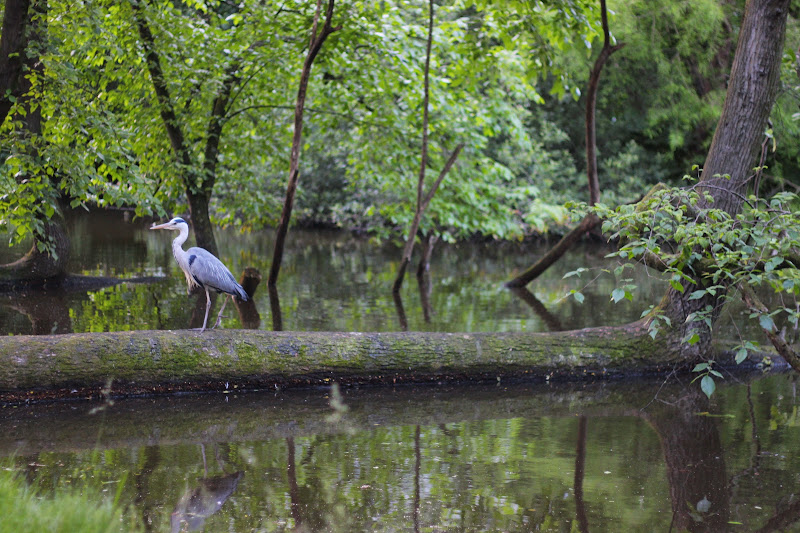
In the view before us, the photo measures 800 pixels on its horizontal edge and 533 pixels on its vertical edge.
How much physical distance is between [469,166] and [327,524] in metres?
11.9

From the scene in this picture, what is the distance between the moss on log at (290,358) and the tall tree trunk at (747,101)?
44.6 inches

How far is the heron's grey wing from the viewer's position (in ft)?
26.7

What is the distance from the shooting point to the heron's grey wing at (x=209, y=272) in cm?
812

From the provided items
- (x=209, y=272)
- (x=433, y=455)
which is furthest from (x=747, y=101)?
(x=209, y=272)

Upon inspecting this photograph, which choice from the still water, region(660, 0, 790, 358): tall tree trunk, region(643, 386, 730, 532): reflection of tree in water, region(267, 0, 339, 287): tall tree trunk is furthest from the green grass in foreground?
region(267, 0, 339, 287): tall tree trunk

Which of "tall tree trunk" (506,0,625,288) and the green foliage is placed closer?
the green foliage

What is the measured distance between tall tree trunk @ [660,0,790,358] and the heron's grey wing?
4.47m

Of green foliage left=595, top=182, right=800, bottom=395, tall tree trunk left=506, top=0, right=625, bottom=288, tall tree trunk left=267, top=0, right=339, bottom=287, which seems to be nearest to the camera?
green foliage left=595, top=182, right=800, bottom=395

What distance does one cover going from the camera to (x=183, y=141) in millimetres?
12469

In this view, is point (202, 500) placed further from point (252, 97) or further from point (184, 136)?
point (252, 97)

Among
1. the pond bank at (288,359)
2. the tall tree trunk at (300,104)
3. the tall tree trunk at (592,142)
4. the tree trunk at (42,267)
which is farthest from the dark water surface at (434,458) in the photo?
the tree trunk at (42,267)

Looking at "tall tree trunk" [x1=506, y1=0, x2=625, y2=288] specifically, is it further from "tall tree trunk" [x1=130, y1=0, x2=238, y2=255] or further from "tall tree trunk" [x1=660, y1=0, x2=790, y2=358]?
"tall tree trunk" [x1=130, y1=0, x2=238, y2=255]

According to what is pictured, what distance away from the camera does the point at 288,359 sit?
7.50m

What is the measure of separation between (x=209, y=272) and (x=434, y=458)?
3480 millimetres
